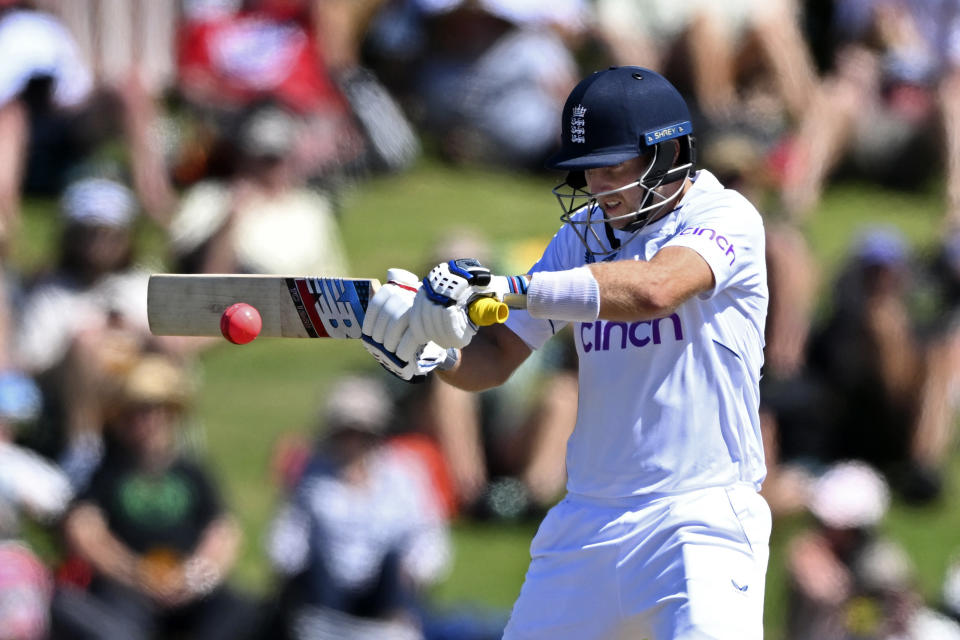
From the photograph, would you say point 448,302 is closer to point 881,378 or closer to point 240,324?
point 240,324

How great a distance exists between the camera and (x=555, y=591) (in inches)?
165

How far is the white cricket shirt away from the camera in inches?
161

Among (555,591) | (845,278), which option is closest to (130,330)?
(845,278)

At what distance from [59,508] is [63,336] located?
1244 millimetres

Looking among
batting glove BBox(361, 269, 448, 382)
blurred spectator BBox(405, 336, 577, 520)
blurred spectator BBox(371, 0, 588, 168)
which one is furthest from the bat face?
blurred spectator BBox(371, 0, 588, 168)

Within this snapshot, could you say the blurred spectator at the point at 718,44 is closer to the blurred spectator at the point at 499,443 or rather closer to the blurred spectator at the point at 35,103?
the blurred spectator at the point at 499,443

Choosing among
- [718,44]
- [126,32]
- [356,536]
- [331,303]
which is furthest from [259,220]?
[331,303]

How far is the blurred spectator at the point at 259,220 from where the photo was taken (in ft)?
29.4

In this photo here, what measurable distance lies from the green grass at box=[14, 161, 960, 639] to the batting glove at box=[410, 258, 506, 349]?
4493 millimetres

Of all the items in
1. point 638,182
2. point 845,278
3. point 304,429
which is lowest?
point 304,429

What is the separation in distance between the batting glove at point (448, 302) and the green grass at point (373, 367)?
4493 mm

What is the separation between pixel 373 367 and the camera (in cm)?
918

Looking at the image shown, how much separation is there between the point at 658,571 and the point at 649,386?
49 cm

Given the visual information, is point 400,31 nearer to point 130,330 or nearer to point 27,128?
point 27,128
